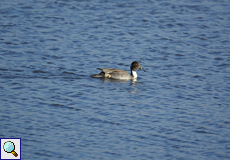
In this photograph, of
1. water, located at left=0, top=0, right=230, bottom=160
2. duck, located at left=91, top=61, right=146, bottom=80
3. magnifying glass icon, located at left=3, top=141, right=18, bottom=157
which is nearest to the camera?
magnifying glass icon, located at left=3, top=141, right=18, bottom=157

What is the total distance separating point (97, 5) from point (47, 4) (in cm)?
293

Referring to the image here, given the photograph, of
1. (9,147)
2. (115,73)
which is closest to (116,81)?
(115,73)

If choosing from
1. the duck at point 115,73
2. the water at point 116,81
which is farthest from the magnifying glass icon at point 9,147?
the duck at point 115,73

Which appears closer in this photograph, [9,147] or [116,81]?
[9,147]

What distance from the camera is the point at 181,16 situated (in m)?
25.6

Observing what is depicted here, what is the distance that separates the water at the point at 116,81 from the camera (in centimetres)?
1211

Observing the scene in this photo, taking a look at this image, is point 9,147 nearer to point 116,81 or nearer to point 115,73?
point 115,73

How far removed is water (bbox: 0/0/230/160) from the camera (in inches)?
477

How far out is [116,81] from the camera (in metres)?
18.1

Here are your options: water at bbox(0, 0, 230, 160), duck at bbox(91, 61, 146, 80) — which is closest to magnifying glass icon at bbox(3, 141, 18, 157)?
water at bbox(0, 0, 230, 160)

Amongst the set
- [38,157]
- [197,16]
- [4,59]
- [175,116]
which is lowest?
[38,157]

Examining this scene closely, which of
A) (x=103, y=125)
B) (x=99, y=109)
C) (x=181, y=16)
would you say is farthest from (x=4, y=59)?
(x=181, y=16)

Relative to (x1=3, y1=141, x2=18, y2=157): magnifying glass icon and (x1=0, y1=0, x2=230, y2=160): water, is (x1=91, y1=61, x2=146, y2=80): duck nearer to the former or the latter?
(x1=0, y1=0, x2=230, y2=160): water

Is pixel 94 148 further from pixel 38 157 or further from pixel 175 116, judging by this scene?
pixel 175 116
